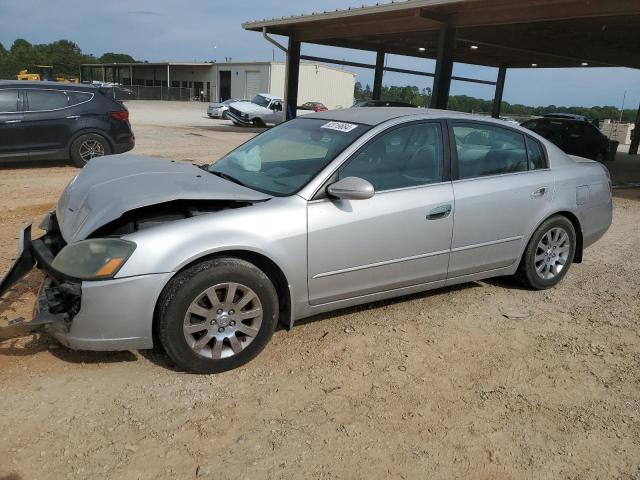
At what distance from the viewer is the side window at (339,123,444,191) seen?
12.0ft

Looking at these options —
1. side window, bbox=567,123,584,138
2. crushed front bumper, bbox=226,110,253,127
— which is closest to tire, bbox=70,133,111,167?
side window, bbox=567,123,584,138

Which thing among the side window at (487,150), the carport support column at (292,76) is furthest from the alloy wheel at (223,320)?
the carport support column at (292,76)

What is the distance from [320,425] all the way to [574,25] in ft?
44.5

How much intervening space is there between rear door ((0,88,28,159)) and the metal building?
36769mm

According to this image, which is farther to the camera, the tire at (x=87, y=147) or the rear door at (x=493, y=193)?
the tire at (x=87, y=147)

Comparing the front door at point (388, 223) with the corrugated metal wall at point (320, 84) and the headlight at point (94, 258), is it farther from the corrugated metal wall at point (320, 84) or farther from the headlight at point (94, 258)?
the corrugated metal wall at point (320, 84)

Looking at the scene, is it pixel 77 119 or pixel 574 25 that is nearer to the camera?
pixel 77 119

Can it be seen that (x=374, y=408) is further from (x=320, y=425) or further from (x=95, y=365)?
(x=95, y=365)

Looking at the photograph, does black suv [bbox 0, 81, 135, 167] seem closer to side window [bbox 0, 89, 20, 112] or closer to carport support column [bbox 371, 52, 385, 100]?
side window [bbox 0, 89, 20, 112]

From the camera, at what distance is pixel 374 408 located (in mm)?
2926

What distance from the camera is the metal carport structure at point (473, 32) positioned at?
35.5 feet

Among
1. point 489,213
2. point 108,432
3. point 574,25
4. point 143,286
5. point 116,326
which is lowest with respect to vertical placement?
point 108,432

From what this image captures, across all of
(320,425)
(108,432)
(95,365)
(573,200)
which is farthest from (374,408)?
(573,200)

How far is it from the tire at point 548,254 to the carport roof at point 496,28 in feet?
22.8
